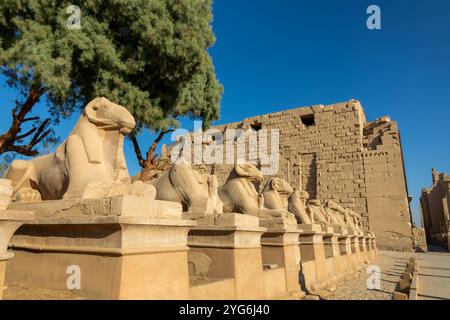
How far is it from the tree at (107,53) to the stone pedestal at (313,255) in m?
5.33

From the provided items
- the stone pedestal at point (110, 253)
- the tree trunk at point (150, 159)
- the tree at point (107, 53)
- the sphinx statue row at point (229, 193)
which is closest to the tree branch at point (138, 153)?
the tree trunk at point (150, 159)

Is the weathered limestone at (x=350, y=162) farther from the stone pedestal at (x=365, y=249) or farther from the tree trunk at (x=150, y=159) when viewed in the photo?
the tree trunk at (x=150, y=159)

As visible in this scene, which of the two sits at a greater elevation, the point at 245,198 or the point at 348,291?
the point at 245,198

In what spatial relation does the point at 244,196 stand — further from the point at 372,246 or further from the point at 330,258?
the point at 372,246

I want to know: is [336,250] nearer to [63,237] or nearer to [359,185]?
[63,237]

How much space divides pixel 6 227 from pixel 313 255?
5.49m

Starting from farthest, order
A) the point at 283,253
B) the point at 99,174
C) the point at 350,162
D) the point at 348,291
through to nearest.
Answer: the point at 350,162
the point at 348,291
the point at 283,253
the point at 99,174

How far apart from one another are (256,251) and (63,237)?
7.17 feet

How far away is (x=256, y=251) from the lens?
13.4 feet

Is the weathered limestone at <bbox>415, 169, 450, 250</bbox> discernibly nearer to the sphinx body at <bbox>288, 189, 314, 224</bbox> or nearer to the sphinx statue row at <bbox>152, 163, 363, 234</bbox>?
the sphinx body at <bbox>288, 189, 314, 224</bbox>

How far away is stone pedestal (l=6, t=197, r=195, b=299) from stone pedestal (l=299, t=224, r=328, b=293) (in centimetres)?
368

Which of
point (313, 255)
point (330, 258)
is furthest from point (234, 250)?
point (330, 258)

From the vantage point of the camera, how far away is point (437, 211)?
24391mm

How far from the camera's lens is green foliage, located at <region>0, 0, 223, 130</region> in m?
7.71
